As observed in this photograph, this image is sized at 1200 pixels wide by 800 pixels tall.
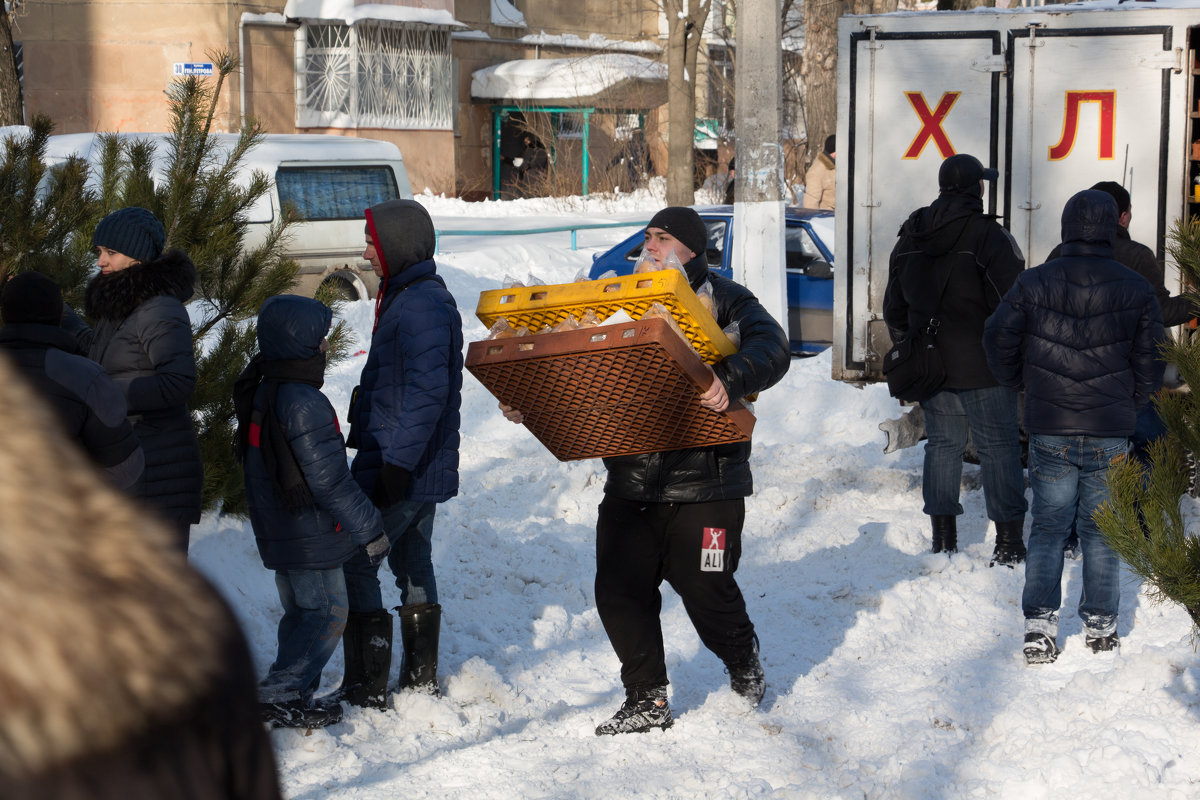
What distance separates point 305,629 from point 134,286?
4.32 ft

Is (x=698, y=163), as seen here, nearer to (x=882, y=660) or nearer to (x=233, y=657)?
(x=882, y=660)

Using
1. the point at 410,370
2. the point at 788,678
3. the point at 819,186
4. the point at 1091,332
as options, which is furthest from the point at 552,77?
the point at 410,370

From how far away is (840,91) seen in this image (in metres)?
8.02

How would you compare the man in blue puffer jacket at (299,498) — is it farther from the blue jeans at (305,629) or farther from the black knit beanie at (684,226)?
the black knit beanie at (684,226)

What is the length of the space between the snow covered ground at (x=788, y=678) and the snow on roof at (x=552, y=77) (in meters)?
24.2

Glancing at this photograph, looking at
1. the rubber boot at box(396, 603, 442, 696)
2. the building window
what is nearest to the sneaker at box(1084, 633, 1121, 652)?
the rubber boot at box(396, 603, 442, 696)

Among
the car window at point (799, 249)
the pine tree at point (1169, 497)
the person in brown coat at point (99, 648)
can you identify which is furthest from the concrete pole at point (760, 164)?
the person in brown coat at point (99, 648)

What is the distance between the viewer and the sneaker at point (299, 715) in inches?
178

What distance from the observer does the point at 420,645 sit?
4965 mm

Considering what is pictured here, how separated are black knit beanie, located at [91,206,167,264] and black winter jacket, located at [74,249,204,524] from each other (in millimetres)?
52

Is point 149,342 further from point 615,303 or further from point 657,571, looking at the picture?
point 657,571

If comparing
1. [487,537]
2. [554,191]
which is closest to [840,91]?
[487,537]

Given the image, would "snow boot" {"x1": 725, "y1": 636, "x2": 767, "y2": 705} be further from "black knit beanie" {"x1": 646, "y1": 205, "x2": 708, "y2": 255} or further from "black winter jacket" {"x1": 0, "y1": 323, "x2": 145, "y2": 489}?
"black winter jacket" {"x1": 0, "y1": 323, "x2": 145, "y2": 489}

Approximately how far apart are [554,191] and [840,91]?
23.3 metres
